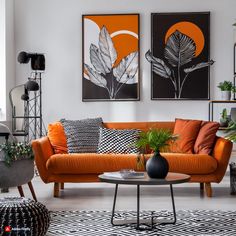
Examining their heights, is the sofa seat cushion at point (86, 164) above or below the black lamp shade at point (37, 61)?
below

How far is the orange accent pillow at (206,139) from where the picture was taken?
590cm

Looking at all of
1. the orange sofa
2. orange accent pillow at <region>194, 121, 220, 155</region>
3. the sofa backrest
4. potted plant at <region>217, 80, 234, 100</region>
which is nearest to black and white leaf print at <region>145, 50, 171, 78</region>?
potted plant at <region>217, 80, 234, 100</region>

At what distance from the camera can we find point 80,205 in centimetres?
521

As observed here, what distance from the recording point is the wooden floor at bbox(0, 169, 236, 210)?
516 centimetres

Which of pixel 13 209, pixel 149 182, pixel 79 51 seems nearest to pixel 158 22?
pixel 79 51

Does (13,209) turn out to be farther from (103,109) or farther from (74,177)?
(103,109)

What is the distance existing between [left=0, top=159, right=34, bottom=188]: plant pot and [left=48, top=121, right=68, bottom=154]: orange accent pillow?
3.84ft

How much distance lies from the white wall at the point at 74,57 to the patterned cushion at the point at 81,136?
9.85 ft

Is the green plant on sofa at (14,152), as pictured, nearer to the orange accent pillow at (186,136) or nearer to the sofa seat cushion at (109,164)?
the sofa seat cushion at (109,164)

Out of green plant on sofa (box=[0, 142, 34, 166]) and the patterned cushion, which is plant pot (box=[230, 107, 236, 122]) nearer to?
the patterned cushion

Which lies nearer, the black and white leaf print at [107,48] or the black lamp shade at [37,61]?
the black lamp shade at [37,61]

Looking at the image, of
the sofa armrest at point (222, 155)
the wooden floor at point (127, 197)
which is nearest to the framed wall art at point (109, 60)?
the wooden floor at point (127, 197)

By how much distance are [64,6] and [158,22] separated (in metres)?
1.55

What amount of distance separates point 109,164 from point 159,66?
3863 millimetres
